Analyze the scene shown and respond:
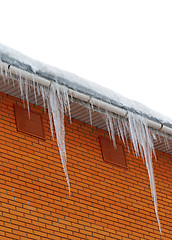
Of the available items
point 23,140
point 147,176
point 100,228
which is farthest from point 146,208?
point 23,140

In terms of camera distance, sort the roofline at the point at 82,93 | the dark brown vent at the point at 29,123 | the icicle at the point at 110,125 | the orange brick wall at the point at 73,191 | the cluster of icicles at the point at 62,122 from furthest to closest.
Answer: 1. the icicle at the point at 110,125
2. the dark brown vent at the point at 29,123
3. the cluster of icicles at the point at 62,122
4. the roofline at the point at 82,93
5. the orange brick wall at the point at 73,191

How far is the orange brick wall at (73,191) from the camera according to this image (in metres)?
8.07

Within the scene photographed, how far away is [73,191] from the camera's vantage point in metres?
8.85

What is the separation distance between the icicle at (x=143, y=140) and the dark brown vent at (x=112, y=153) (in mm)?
259

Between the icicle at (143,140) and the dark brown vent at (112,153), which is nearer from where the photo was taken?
the icicle at (143,140)

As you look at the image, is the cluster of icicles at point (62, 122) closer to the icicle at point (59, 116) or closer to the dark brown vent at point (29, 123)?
the icicle at point (59, 116)

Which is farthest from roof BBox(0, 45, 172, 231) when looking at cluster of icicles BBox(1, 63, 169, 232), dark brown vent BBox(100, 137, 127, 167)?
dark brown vent BBox(100, 137, 127, 167)

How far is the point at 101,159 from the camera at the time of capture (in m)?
9.63

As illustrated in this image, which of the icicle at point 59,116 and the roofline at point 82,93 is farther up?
the roofline at point 82,93

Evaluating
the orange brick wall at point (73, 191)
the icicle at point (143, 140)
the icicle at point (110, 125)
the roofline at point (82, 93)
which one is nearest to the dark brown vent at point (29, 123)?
the orange brick wall at point (73, 191)

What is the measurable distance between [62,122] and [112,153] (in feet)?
3.86

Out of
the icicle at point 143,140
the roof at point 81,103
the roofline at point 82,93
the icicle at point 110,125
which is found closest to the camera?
the roofline at point 82,93

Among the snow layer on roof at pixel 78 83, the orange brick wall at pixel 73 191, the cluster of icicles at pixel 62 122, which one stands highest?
the snow layer on roof at pixel 78 83

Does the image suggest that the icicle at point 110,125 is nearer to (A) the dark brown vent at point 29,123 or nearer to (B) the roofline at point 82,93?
(B) the roofline at point 82,93
